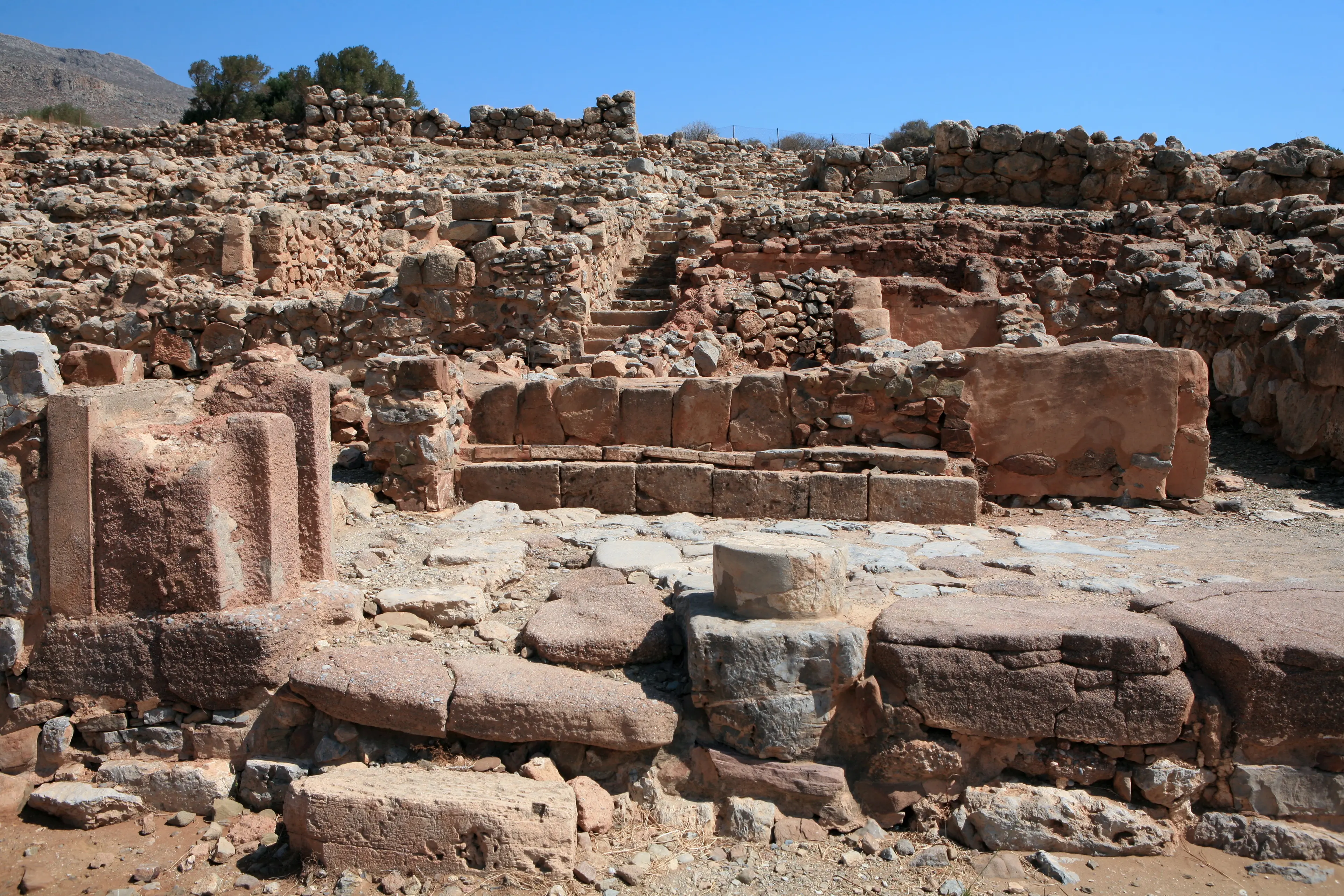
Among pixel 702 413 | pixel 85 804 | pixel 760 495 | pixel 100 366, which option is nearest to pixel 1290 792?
pixel 760 495

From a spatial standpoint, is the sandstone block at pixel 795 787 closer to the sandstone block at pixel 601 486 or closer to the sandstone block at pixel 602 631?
the sandstone block at pixel 602 631

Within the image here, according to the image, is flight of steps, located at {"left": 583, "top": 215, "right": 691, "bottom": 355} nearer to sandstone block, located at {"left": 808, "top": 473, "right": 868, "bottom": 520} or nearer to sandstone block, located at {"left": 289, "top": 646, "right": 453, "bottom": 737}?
sandstone block, located at {"left": 808, "top": 473, "right": 868, "bottom": 520}

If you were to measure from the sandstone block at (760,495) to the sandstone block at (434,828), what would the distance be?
2655 mm

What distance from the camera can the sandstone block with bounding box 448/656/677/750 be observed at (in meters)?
3.17

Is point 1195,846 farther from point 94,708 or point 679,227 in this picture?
point 679,227

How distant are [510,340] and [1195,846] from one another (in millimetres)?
7442

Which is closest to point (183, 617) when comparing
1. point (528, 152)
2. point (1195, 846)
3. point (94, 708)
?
point (94, 708)

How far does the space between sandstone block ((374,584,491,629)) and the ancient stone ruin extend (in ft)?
0.07

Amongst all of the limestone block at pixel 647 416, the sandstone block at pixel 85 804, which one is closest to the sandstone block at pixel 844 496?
the limestone block at pixel 647 416

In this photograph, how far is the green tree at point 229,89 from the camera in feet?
91.2

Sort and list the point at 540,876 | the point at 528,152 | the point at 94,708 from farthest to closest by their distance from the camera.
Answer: the point at 528,152
the point at 94,708
the point at 540,876

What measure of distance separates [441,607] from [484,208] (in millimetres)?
6866

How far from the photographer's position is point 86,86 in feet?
159

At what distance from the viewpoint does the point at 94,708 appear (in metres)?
3.40
